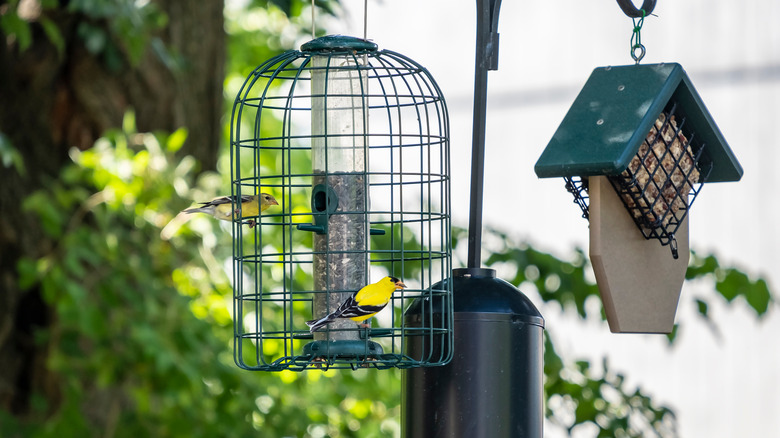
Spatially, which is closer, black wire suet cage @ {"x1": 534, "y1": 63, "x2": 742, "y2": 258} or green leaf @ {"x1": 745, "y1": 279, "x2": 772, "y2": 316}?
black wire suet cage @ {"x1": 534, "y1": 63, "x2": 742, "y2": 258}

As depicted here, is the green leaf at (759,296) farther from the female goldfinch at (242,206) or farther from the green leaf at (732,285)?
the female goldfinch at (242,206)

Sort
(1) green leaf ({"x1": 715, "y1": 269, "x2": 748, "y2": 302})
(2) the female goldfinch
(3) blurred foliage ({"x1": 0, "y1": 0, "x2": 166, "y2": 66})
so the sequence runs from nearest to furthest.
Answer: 1. (2) the female goldfinch
2. (3) blurred foliage ({"x1": 0, "y1": 0, "x2": 166, "y2": 66})
3. (1) green leaf ({"x1": 715, "y1": 269, "x2": 748, "y2": 302})

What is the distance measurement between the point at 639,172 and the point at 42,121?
3.87m

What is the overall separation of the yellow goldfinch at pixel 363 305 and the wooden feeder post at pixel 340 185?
0.24m

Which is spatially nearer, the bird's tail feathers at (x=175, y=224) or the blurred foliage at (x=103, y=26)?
the bird's tail feathers at (x=175, y=224)

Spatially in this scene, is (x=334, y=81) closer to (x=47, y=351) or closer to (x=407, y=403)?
(x=407, y=403)

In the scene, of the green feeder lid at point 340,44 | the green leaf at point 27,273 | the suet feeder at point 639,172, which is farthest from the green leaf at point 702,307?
the green leaf at point 27,273

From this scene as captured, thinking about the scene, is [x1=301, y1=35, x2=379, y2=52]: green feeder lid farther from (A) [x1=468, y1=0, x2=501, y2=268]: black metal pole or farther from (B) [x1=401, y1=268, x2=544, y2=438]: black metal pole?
(B) [x1=401, y1=268, x2=544, y2=438]: black metal pole

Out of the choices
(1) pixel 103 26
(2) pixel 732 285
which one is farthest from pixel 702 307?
(1) pixel 103 26

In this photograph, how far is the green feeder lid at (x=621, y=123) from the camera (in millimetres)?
2914

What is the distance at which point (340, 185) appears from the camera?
3.31 metres

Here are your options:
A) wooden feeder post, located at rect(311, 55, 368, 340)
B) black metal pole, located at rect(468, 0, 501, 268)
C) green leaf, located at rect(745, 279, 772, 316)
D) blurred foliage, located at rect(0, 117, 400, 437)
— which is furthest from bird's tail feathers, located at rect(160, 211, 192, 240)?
green leaf, located at rect(745, 279, 772, 316)

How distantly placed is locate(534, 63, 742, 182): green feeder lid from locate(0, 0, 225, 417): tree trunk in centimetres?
303

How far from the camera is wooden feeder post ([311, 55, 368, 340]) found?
325cm
